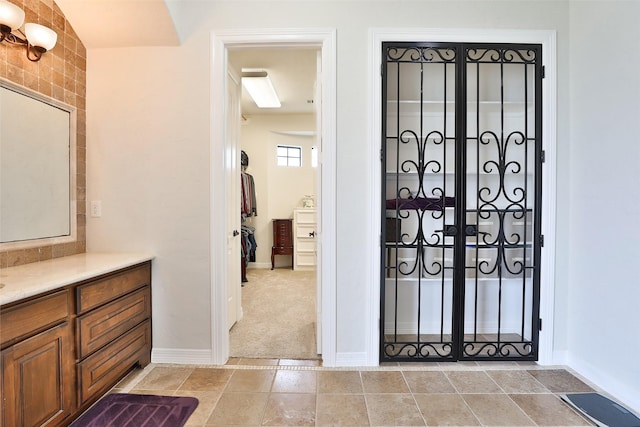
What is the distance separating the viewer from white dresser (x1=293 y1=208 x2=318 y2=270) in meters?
5.34

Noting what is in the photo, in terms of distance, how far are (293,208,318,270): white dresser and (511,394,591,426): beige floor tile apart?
380 centimetres

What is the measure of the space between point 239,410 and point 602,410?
207cm

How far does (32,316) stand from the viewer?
1345 mm

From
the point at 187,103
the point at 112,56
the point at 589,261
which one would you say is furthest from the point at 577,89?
the point at 112,56

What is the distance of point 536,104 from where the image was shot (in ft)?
7.27

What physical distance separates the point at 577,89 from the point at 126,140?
3275 millimetres

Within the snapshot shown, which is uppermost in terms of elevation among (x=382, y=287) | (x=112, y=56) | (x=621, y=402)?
(x=112, y=56)

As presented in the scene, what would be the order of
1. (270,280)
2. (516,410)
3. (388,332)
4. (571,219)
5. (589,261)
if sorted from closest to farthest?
(516,410) < (589,261) < (571,219) < (388,332) < (270,280)

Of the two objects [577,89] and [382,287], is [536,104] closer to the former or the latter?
[577,89]

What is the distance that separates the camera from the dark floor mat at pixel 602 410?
163cm

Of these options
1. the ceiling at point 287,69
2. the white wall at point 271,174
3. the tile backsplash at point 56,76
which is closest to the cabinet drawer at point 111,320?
the tile backsplash at point 56,76

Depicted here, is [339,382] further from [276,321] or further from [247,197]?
[247,197]

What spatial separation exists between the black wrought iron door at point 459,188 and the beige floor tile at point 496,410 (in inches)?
15.8

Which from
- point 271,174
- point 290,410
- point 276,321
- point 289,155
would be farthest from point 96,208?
point 289,155
